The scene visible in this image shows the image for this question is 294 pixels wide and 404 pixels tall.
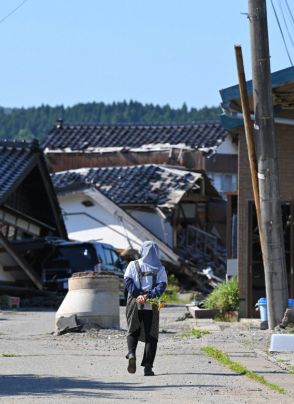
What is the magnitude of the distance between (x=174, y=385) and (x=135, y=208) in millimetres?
34542

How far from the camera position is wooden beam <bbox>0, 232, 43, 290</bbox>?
3098cm

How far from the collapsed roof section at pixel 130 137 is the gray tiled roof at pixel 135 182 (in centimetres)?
568

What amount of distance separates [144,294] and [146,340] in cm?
56

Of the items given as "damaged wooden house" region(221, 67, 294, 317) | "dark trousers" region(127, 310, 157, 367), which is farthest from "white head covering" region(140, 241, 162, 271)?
"damaged wooden house" region(221, 67, 294, 317)

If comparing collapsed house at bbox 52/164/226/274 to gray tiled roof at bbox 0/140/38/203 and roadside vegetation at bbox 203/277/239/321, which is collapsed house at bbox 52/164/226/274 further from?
roadside vegetation at bbox 203/277/239/321

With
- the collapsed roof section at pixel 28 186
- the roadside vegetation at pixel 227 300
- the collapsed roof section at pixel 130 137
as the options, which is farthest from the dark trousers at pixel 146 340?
the collapsed roof section at pixel 130 137

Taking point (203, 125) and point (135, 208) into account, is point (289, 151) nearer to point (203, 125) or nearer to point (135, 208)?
point (135, 208)

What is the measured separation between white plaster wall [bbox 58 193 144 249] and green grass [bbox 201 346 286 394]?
1123 inches

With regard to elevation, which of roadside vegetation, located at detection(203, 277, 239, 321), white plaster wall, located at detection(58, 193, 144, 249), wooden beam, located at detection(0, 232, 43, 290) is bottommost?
roadside vegetation, located at detection(203, 277, 239, 321)

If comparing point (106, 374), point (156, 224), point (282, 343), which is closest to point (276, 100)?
point (282, 343)

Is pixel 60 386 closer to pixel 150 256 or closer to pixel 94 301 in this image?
pixel 150 256

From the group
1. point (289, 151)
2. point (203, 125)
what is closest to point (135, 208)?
point (203, 125)

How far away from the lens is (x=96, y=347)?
55.2 ft

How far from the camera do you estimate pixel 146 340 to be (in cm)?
1359
